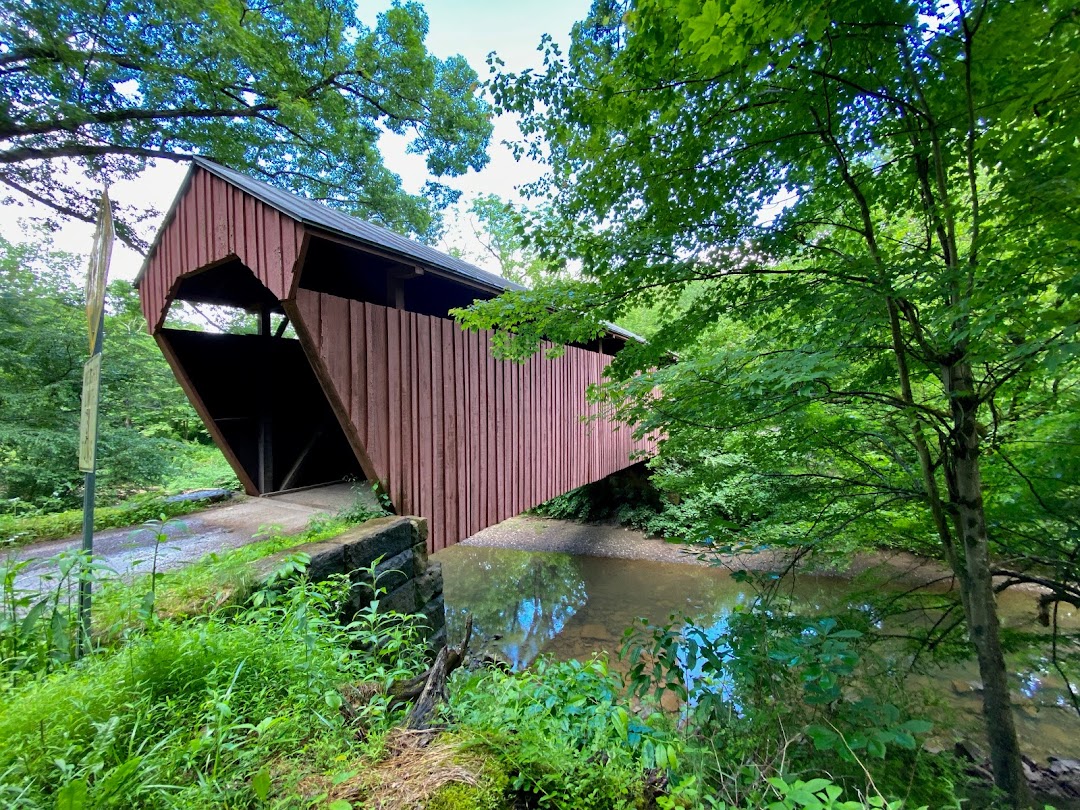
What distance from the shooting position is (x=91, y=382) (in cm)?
150

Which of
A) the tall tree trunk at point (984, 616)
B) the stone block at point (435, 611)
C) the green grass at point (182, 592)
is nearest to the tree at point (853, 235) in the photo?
the tall tree trunk at point (984, 616)

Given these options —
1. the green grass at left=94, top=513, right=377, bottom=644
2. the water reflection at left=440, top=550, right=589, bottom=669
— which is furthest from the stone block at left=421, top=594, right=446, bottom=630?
the water reflection at left=440, top=550, right=589, bottom=669

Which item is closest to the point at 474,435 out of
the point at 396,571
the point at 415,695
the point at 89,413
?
the point at 396,571

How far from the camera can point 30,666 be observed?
1.41 m

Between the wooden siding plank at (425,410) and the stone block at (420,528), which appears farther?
the wooden siding plank at (425,410)

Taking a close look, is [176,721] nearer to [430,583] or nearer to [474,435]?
[430,583]

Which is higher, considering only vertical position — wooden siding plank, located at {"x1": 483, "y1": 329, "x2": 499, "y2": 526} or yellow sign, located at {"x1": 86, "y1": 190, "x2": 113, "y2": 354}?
yellow sign, located at {"x1": 86, "y1": 190, "x2": 113, "y2": 354}

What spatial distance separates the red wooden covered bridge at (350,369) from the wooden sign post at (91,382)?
1202 mm

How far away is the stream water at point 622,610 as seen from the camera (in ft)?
12.0

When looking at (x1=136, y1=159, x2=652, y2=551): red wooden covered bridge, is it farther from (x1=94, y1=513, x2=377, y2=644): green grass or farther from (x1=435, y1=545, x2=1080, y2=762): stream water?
(x1=435, y1=545, x2=1080, y2=762): stream water

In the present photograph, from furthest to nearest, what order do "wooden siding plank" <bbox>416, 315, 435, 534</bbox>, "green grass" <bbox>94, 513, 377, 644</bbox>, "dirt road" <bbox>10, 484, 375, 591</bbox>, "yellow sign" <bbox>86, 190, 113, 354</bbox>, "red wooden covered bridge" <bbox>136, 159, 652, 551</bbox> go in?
"wooden siding plank" <bbox>416, 315, 435, 534</bbox>
"red wooden covered bridge" <bbox>136, 159, 652, 551</bbox>
"dirt road" <bbox>10, 484, 375, 591</bbox>
"green grass" <bbox>94, 513, 377, 644</bbox>
"yellow sign" <bbox>86, 190, 113, 354</bbox>

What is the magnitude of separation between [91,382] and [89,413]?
118 mm

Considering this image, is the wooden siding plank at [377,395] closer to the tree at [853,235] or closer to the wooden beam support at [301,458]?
the tree at [853,235]

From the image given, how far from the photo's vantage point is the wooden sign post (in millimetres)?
1498
